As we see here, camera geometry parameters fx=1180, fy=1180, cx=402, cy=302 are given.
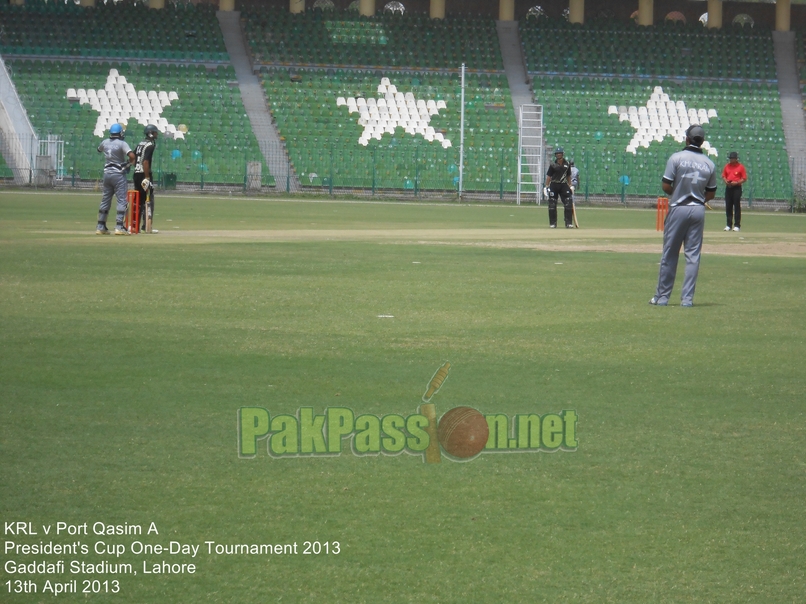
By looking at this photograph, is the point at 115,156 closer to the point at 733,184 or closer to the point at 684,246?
the point at 684,246

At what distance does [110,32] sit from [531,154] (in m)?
20.3

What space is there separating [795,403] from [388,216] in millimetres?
27063

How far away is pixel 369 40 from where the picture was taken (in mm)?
55219

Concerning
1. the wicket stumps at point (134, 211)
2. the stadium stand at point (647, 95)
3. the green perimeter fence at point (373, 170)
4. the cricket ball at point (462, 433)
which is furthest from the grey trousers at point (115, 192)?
the stadium stand at point (647, 95)

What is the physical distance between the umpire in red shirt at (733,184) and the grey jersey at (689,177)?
1603cm

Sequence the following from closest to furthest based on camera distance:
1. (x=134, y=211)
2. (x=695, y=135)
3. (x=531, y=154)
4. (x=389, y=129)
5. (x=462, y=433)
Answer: (x=462, y=433)
(x=695, y=135)
(x=134, y=211)
(x=531, y=154)
(x=389, y=129)

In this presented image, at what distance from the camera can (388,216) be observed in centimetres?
3444

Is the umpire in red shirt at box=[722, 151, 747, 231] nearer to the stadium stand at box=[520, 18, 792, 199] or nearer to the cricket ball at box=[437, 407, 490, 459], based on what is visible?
the stadium stand at box=[520, 18, 792, 199]

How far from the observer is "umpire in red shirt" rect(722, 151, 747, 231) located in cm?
2914

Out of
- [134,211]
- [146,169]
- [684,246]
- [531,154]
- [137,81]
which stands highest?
[137,81]

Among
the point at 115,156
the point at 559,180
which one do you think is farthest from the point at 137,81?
the point at 115,156

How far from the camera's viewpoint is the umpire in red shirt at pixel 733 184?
95.6 feet

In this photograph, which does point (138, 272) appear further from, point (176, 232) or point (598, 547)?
point (598, 547)

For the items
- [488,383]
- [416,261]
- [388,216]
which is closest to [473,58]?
[388,216]
